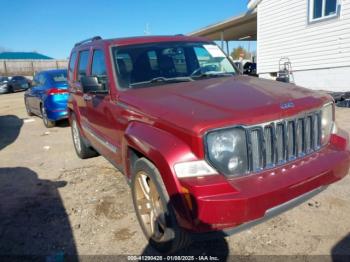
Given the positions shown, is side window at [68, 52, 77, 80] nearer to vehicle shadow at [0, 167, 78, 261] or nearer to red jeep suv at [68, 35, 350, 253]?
vehicle shadow at [0, 167, 78, 261]

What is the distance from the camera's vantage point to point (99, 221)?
377 cm

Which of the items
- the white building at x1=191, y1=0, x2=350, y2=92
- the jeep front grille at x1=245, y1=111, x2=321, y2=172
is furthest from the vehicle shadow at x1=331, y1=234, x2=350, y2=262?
the white building at x1=191, y1=0, x2=350, y2=92

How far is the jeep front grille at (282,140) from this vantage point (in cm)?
262

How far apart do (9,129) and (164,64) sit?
793 cm

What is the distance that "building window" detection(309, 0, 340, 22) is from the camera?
415 inches

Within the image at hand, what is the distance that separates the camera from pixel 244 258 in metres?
2.91

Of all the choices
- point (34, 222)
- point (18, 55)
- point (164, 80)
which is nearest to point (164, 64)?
point (164, 80)

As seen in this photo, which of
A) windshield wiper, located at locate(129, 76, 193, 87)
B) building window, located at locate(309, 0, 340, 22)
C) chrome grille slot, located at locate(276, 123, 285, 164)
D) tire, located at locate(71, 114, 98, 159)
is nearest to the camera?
chrome grille slot, located at locate(276, 123, 285, 164)

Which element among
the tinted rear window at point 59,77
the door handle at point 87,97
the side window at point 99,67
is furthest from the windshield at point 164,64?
the tinted rear window at point 59,77

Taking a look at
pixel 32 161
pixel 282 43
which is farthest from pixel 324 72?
pixel 32 161

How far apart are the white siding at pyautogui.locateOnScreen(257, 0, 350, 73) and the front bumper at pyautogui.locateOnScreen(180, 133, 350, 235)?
29.6 feet

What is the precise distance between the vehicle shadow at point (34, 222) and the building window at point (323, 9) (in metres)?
9.95

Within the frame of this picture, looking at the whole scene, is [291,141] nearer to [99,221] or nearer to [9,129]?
[99,221]

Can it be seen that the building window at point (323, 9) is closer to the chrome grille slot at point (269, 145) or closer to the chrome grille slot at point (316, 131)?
the chrome grille slot at point (316, 131)
